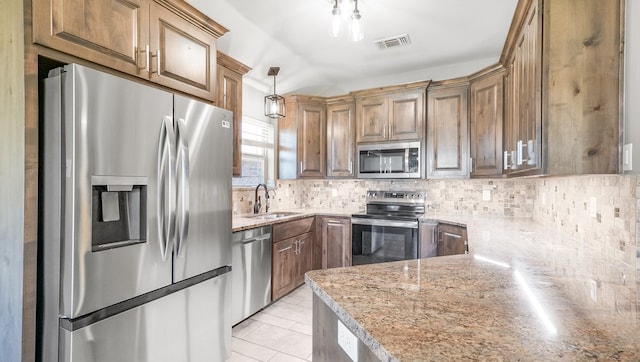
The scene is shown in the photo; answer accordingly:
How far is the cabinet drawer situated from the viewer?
10.0 feet

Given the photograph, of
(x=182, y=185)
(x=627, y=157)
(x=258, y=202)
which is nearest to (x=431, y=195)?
(x=258, y=202)

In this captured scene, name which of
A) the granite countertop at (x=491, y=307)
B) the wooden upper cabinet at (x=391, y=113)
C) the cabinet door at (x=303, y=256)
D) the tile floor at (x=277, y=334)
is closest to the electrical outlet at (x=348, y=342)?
the granite countertop at (x=491, y=307)

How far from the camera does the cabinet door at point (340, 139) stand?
3902 mm

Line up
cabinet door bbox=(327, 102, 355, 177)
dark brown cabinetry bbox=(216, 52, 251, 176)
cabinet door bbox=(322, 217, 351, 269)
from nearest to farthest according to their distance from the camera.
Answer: dark brown cabinetry bbox=(216, 52, 251, 176), cabinet door bbox=(322, 217, 351, 269), cabinet door bbox=(327, 102, 355, 177)

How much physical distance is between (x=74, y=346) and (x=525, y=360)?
1.64 meters

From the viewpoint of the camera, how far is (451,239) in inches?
116

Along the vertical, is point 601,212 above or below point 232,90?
below

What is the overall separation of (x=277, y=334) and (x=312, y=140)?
233cm

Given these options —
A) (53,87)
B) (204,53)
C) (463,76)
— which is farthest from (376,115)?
(53,87)

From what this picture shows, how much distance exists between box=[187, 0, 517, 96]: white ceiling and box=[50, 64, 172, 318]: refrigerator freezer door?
4.27 feet

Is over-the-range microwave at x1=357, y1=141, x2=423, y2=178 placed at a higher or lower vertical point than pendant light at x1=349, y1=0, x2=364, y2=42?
lower

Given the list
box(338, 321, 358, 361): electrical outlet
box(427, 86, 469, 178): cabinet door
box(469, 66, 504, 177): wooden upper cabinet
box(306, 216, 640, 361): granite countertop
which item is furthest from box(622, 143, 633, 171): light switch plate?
box(427, 86, 469, 178): cabinet door

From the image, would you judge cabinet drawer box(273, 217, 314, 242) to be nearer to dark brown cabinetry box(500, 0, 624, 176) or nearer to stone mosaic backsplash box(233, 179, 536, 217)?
stone mosaic backsplash box(233, 179, 536, 217)

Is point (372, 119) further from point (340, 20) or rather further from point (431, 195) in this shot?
point (340, 20)
